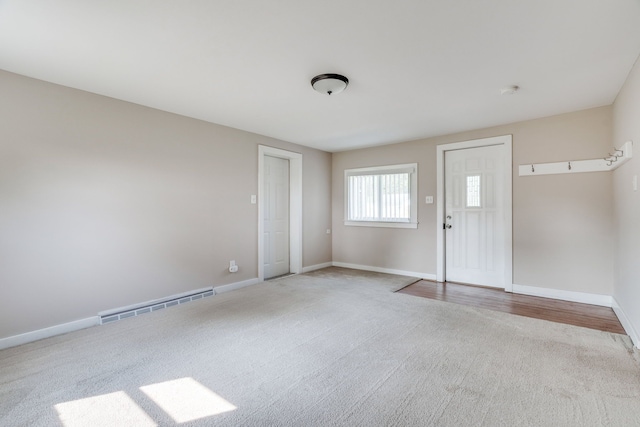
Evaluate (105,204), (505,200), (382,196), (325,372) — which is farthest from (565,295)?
(105,204)

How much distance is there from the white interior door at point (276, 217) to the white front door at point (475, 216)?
274cm

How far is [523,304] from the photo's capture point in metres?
3.64

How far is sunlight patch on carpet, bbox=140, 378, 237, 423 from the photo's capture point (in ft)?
5.57

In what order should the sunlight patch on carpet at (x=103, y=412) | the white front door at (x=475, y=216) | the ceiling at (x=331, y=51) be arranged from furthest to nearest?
1. the white front door at (x=475, y=216)
2. the ceiling at (x=331, y=51)
3. the sunlight patch on carpet at (x=103, y=412)

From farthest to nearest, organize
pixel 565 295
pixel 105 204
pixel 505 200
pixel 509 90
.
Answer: pixel 505 200, pixel 565 295, pixel 105 204, pixel 509 90

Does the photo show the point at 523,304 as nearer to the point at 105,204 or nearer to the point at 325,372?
the point at 325,372

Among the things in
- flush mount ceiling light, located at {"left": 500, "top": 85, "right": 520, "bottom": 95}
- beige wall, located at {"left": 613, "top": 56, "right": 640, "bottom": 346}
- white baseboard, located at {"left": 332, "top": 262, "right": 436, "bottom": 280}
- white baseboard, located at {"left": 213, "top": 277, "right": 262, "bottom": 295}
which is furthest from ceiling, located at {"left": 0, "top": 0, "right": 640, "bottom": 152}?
white baseboard, located at {"left": 332, "top": 262, "right": 436, "bottom": 280}

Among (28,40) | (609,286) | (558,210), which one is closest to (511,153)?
(558,210)

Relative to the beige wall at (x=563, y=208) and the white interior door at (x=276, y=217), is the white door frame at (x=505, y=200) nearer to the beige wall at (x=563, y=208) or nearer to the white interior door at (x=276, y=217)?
the beige wall at (x=563, y=208)

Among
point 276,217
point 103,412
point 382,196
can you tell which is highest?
point 382,196

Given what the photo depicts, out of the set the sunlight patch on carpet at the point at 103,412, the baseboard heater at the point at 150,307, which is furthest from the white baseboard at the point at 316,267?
the sunlight patch on carpet at the point at 103,412

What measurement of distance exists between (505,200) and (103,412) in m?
4.76

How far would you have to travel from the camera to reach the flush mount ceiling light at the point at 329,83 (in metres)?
2.69

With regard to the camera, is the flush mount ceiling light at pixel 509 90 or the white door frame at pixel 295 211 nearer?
the flush mount ceiling light at pixel 509 90
